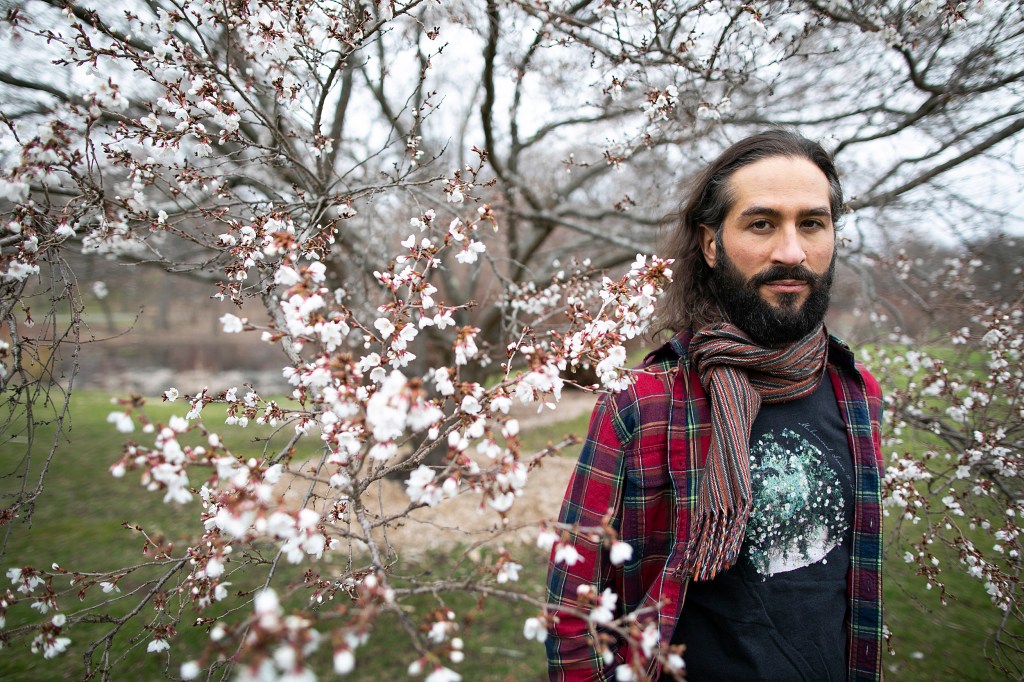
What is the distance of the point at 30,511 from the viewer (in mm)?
A: 1579

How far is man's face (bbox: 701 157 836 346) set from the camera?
1.56m

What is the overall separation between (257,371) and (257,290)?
15.8m

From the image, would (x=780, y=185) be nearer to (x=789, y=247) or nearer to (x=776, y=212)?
(x=776, y=212)

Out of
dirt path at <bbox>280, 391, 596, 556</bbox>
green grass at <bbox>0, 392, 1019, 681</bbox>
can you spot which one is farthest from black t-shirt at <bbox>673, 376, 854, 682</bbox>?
dirt path at <bbox>280, 391, 596, 556</bbox>

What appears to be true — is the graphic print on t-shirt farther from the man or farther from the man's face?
the man's face

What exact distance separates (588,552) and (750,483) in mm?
525

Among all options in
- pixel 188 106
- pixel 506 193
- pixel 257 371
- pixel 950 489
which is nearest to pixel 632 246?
pixel 506 193

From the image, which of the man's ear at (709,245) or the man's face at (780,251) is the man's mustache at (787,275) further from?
the man's ear at (709,245)

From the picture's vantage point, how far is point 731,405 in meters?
1.47

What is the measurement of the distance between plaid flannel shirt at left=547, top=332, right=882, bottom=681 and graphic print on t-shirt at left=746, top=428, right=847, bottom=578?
0.10 metres

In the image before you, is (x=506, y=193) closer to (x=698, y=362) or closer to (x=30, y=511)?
(x=698, y=362)

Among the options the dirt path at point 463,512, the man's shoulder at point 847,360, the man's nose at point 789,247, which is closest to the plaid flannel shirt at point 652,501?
the man's shoulder at point 847,360

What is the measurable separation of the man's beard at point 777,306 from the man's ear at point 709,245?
11 centimetres

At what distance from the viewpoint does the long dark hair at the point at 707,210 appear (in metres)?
1.71
